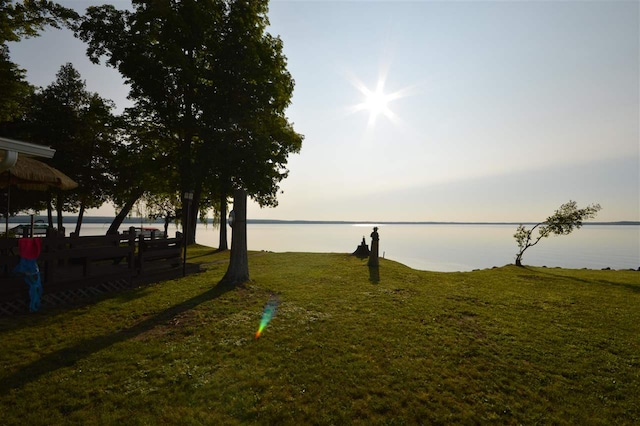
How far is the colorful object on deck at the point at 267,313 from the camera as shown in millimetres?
7973

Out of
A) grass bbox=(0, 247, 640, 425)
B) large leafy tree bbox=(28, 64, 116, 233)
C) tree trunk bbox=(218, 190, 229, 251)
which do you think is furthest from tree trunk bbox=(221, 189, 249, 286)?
large leafy tree bbox=(28, 64, 116, 233)

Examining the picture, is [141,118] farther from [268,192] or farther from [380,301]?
[380,301]

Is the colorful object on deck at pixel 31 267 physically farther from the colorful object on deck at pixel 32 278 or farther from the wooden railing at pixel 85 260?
the wooden railing at pixel 85 260

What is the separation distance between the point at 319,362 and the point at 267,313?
11.4 ft

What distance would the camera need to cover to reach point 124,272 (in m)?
12.0

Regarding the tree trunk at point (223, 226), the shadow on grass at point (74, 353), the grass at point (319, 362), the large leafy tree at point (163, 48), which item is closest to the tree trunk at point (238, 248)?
the grass at point (319, 362)

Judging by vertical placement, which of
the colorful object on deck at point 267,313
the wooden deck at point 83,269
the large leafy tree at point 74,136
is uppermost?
the large leafy tree at point 74,136

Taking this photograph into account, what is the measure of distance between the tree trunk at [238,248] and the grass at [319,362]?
224 cm

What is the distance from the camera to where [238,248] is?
45.4 ft

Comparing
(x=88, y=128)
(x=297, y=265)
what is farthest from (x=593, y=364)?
(x=88, y=128)

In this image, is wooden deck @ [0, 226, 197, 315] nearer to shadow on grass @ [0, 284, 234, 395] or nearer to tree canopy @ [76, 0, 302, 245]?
shadow on grass @ [0, 284, 234, 395]

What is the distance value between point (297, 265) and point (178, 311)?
1035 centimetres

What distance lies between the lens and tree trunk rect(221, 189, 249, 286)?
1343 centimetres

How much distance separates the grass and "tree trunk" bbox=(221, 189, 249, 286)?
7.35ft
